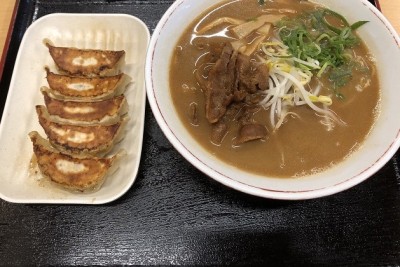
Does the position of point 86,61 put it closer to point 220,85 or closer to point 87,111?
point 87,111

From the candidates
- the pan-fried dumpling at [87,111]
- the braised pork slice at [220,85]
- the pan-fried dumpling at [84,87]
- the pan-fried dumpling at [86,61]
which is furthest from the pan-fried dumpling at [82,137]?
the braised pork slice at [220,85]

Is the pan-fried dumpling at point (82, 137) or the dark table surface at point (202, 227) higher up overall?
the pan-fried dumpling at point (82, 137)

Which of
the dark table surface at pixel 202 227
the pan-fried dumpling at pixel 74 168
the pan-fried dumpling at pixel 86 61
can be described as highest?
the pan-fried dumpling at pixel 86 61

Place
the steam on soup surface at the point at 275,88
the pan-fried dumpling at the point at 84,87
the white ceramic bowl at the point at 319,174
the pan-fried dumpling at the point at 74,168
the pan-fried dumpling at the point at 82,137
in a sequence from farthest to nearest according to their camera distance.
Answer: the pan-fried dumpling at the point at 84,87
the pan-fried dumpling at the point at 82,137
the pan-fried dumpling at the point at 74,168
the steam on soup surface at the point at 275,88
the white ceramic bowl at the point at 319,174

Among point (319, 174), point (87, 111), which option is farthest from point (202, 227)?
point (87, 111)

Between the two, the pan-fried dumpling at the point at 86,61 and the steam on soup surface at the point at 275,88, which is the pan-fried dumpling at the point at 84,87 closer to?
the pan-fried dumpling at the point at 86,61

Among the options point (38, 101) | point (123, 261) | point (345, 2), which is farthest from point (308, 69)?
point (38, 101)

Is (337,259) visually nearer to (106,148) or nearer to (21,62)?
(106,148)
